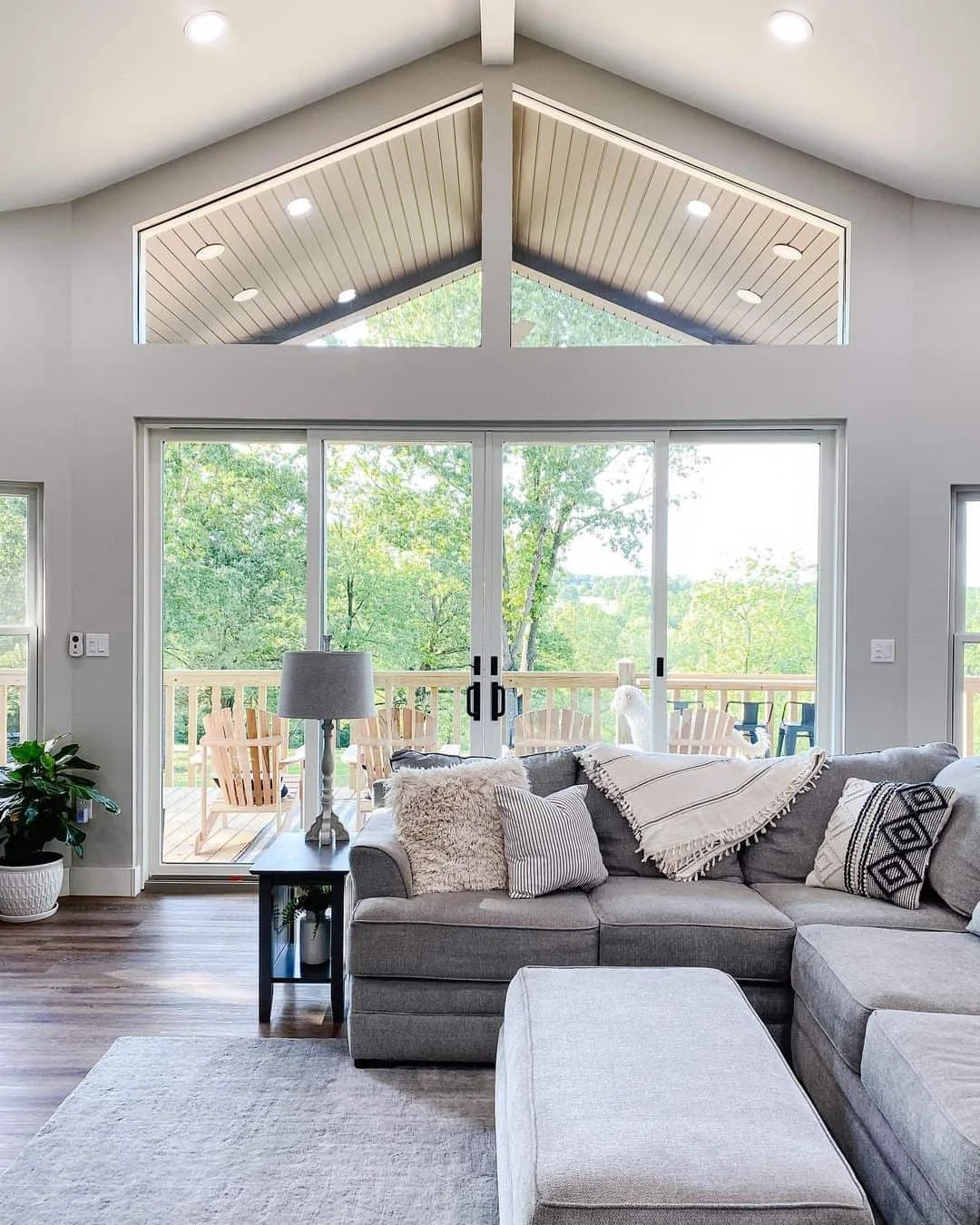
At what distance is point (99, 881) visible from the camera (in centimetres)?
426

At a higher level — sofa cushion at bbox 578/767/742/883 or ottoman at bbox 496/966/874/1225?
sofa cushion at bbox 578/767/742/883

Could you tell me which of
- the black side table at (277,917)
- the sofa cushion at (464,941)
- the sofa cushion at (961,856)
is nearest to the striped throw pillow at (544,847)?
the sofa cushion at (464,941)

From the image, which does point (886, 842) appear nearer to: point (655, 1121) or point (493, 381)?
point (655, 1121)

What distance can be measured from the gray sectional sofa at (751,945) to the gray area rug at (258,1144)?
0.20 metres

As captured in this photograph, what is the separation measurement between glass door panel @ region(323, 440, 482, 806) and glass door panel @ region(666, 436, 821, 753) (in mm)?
1011

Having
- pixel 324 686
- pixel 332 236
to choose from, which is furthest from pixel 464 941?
pixel 332 236

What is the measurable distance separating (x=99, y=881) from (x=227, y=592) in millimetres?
1473

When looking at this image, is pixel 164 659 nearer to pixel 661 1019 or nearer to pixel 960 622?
pixel 661 1019

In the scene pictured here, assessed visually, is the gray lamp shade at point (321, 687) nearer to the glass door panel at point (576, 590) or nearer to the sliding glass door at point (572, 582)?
the sliding glass door at point (572, 582)

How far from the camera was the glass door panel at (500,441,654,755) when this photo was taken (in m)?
4.38

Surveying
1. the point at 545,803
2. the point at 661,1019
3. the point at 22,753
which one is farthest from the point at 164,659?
the point at 661,1019

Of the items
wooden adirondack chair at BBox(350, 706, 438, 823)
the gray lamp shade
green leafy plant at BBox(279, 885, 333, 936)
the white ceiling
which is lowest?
green leafy plant at BBox(279, 885, 333, 936)

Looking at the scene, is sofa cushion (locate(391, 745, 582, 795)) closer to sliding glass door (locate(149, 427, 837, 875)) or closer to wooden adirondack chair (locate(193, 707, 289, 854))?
sliding glass door (locate(149, 427, 837, 875))

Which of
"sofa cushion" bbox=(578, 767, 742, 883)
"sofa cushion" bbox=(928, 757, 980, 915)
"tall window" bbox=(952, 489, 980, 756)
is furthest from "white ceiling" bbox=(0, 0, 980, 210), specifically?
"sofa cushion" bbox=(578, 767, 742, 883)
